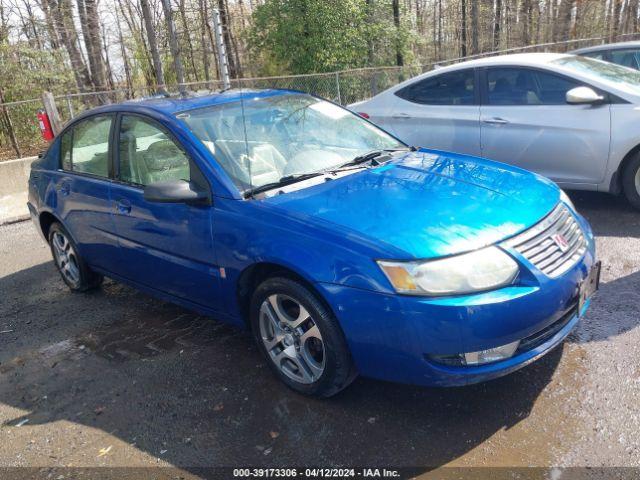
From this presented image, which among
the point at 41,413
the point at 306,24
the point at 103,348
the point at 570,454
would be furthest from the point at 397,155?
the point at 306,24

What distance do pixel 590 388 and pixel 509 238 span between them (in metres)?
0.98

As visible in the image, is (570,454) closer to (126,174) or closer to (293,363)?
(293,363)

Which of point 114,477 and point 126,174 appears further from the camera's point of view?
point 126,174

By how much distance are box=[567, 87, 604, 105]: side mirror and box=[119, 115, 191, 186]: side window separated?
3.84 meters

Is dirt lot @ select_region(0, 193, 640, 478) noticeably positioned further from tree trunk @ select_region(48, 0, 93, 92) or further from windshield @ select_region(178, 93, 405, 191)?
tree trunk @ select_region(48, 0, 93, 92)

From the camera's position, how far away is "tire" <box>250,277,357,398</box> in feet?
9.59

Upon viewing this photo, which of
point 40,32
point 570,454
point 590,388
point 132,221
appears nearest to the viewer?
point 570,454

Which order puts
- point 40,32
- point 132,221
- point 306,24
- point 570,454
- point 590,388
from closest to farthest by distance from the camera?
1. point 570,454
2. point 590,388
3. point 132,221
4. point 306,24
5. point 40,32

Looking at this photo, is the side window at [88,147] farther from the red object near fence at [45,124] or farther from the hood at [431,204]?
the red object near fence at [45,124]

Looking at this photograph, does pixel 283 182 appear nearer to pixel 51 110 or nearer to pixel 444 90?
pixel 444 90

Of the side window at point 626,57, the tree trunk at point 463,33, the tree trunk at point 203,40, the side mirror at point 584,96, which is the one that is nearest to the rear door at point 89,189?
the side mirror at point 584,96

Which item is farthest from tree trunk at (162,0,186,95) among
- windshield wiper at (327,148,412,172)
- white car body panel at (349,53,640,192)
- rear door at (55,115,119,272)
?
windshield wiper at (327,148,412,172)

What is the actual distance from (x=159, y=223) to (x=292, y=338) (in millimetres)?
1244

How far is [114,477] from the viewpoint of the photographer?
9.17ft
